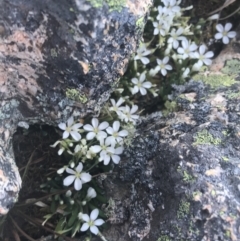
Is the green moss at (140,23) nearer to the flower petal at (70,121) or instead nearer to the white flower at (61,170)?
the flower petal at (70,121)

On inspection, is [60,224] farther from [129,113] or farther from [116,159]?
[129,113]

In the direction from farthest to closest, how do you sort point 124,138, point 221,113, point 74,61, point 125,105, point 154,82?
point 154,82
point 125,105
point 124,138
point 221,113
point 74,61

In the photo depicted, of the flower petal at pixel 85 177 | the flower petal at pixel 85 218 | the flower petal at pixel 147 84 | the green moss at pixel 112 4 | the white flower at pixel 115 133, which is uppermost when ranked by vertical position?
the green moss at pixel 112 4

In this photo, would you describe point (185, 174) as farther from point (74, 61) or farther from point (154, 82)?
point (154, 82)

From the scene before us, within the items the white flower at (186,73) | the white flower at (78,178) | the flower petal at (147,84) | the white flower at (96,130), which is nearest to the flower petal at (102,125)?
the white flower at (96,130)

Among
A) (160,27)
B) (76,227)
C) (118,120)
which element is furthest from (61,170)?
(160,27)

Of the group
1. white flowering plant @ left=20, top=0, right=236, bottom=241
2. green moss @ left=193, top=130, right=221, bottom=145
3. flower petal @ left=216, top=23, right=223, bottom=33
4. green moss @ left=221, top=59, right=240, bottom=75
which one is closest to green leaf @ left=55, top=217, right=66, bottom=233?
white flowering plant @ left=20, top=0, right=236, bottom=241

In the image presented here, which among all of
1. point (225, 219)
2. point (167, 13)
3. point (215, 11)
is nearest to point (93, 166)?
point (225, 219)

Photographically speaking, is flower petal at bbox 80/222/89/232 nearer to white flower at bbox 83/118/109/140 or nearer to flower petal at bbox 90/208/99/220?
flower petal at bbox 90/208/99/220

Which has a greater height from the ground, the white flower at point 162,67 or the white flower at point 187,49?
the white flower at point 187,49
